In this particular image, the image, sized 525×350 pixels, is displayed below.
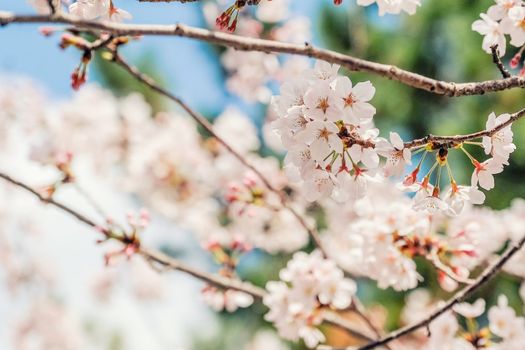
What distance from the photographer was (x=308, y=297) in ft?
4.36

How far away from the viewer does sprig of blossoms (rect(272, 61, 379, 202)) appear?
0.69 m

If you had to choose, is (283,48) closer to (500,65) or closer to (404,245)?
(500,65)

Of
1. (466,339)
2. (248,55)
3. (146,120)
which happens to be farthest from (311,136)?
(146,120)

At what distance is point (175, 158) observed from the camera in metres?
3.16

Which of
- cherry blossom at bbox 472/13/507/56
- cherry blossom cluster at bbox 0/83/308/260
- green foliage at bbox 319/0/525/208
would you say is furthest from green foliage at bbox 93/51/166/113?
cherry blossom at bbox 472/13/507/56

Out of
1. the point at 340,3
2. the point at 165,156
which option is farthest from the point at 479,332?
the point at 165,156

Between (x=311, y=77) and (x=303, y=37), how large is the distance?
2.17m

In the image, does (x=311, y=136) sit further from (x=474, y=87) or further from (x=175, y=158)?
(x=175, y=158)

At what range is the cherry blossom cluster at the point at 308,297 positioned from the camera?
131 centimetres

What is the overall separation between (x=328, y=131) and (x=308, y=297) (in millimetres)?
723

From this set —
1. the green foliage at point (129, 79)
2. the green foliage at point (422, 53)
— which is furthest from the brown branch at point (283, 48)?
the green foliage at point (129, 79)

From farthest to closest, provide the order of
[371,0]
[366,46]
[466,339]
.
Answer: [366,46] → [466,339] → [371,0]

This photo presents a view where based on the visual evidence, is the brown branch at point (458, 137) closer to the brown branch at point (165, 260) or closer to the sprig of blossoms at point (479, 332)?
the sprig of blossoms at point (479, 332)

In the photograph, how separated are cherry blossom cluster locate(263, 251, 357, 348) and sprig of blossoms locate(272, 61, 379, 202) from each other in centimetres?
58
